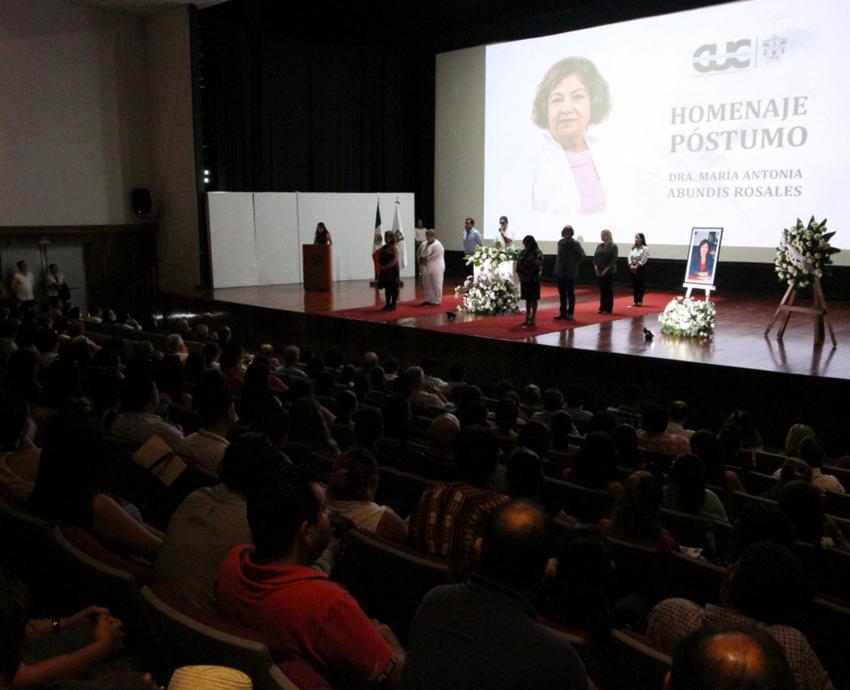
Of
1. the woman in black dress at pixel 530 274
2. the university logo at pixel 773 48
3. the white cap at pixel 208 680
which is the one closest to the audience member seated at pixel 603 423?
the white cap at pixel 208 680

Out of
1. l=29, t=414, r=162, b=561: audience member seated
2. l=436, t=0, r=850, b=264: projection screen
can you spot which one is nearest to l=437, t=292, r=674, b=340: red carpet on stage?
l=436, t=0, r=850, b=264: projection screen

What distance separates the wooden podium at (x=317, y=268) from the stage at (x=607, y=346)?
271 mm

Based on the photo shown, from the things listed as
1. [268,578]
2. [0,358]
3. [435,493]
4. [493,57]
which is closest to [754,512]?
[435,493]

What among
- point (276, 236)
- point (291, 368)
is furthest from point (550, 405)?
point (276, 236)

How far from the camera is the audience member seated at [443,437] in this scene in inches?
142

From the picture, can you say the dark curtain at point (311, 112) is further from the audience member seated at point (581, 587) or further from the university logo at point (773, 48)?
the audience member seated at point (581, 587)

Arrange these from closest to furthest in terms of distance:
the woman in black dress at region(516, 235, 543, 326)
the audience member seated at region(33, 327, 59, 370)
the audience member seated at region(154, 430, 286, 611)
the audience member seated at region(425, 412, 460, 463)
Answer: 1. the audience member seated at region(154, 430, 286, 611)
2. the audience member seated at region(425, 412, 460, 463)
3. the audience member seated at region(33, 327, 59, 370)
4. the woman in black dress at region(516, 235, 543, 326)

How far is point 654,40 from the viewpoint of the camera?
41.8 ft

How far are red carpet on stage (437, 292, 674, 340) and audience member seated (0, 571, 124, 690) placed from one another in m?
6.87

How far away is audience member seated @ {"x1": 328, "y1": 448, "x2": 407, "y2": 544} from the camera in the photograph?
2953 mm

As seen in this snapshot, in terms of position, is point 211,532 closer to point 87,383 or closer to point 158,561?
point 158,561

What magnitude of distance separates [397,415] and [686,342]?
491 cm

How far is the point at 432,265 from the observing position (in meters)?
11.5

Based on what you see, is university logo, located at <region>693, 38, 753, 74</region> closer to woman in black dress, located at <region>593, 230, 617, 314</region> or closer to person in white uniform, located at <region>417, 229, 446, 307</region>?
woman in black dress, located at <region>593, 230, 617, 314</region>
